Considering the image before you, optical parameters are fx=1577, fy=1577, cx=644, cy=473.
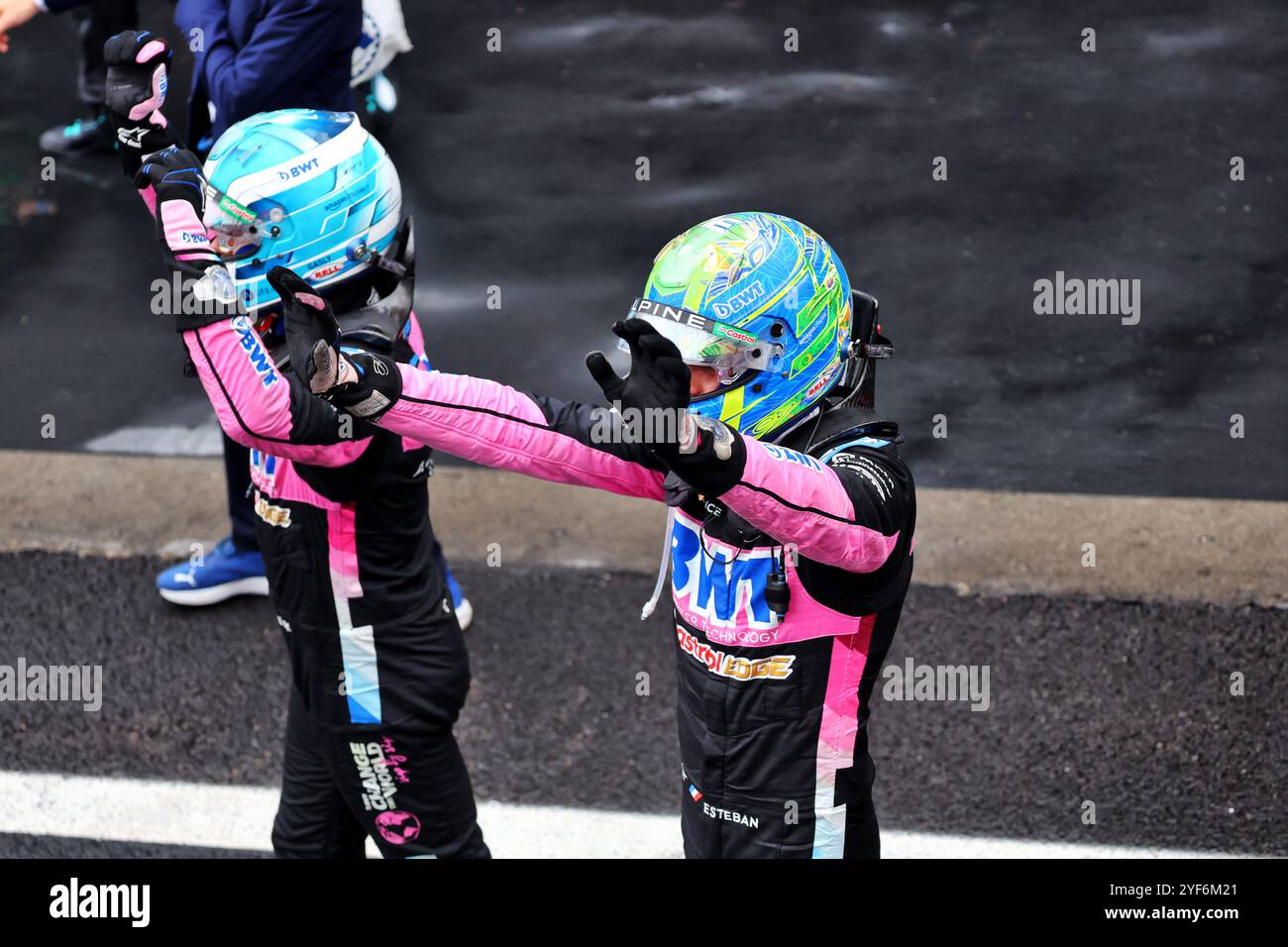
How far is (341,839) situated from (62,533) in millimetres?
2676

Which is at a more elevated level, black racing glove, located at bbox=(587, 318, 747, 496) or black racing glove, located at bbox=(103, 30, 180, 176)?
black racing glove, located at bbox=(103, 30, 180, 176)

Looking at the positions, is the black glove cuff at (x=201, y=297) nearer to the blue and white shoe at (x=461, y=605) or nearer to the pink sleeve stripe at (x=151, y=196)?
the pink sleeve stripe at (x=151, y=196)

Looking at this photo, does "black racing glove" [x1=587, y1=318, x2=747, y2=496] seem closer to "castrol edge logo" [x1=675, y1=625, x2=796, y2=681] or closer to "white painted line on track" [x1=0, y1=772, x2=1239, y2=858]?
"castrol edge logo" [x1=675, y1=625, x2=796, y2=681]

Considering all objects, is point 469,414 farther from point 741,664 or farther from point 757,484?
point 741,664

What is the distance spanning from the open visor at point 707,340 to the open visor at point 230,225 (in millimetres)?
1133

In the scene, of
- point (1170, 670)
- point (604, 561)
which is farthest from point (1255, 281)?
point (604, 561)

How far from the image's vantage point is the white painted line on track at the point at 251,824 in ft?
15.3

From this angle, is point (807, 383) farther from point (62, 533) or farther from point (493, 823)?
point (62, 533)

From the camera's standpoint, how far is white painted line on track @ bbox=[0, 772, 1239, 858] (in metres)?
4.65

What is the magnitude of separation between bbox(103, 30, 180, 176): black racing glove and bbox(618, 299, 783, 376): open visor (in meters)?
1.41

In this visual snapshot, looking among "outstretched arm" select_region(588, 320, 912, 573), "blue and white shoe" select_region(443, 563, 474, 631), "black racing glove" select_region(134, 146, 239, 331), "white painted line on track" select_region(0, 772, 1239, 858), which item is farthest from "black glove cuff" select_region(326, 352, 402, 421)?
"blue and white shoe" select_region(443, 563, 474, 631)

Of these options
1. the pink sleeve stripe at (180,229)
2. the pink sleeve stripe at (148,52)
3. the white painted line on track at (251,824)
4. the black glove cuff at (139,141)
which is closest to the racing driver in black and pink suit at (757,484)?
the pink sleeve stripe at (180,229)
